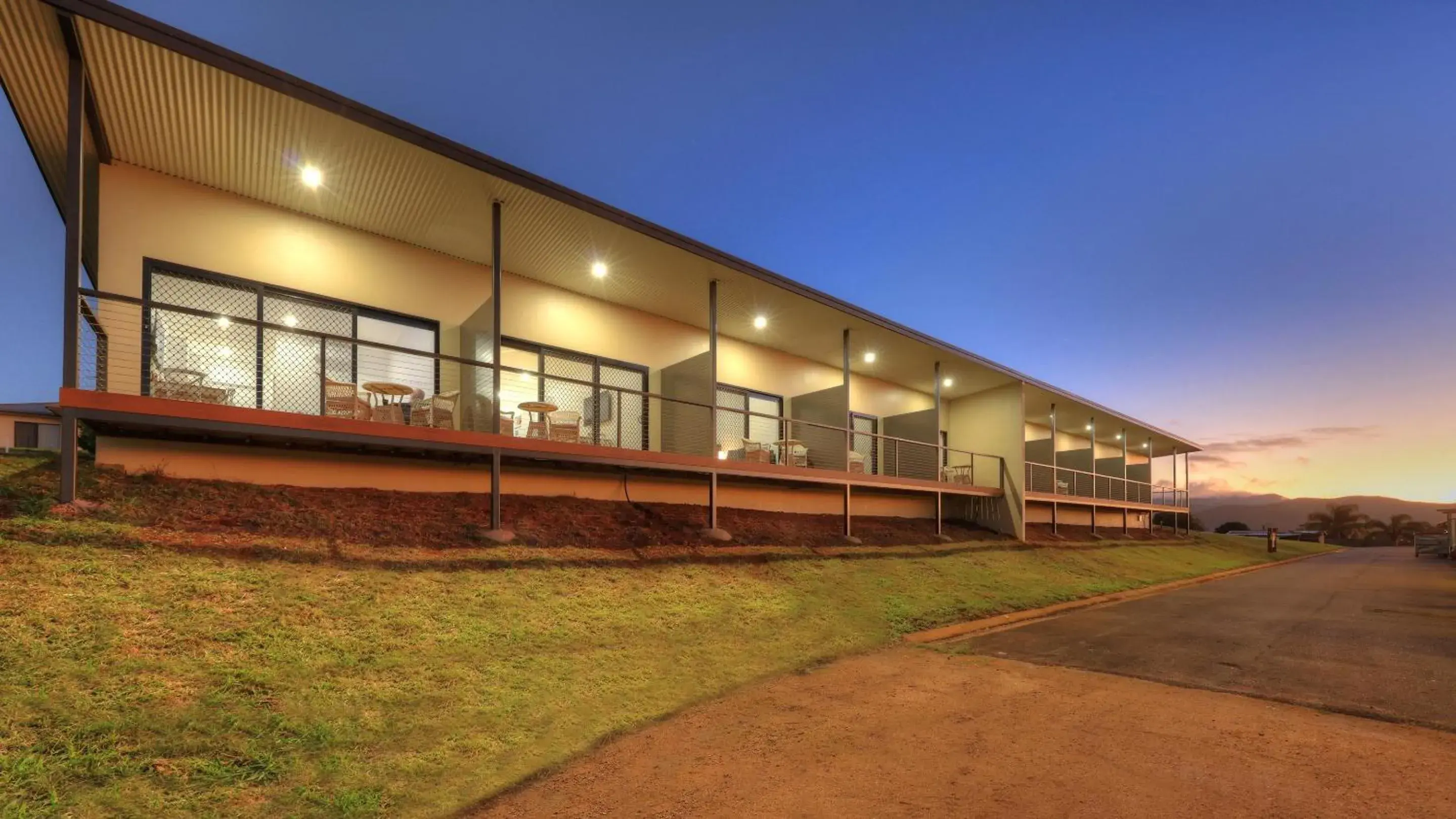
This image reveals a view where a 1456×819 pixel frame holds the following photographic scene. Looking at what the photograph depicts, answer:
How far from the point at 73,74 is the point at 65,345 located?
3163 mm

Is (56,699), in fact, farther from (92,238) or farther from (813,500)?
(813,500)

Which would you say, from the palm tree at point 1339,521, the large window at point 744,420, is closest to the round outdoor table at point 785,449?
the large window at point 744,420

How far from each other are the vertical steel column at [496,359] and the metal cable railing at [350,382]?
0.82 ft

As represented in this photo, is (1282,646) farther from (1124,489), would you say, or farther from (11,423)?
(11,423)

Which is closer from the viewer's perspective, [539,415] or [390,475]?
[390,475]

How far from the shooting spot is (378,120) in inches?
326

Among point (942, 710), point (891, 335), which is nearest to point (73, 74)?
point (942, 710)

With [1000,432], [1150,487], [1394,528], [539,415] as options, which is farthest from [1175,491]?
[1394,528]

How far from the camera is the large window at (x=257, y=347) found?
9.33 m

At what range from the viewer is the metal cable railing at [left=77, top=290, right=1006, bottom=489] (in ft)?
29.3

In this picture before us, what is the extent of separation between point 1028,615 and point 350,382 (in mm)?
12725

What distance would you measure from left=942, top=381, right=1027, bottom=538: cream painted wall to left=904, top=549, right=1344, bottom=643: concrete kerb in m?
4.52

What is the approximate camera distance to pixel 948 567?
13.5m

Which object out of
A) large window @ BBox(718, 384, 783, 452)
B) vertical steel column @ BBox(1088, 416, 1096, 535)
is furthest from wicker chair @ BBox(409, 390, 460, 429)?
vertical steel column @ BBox(1088, 416, 1096, 535)
